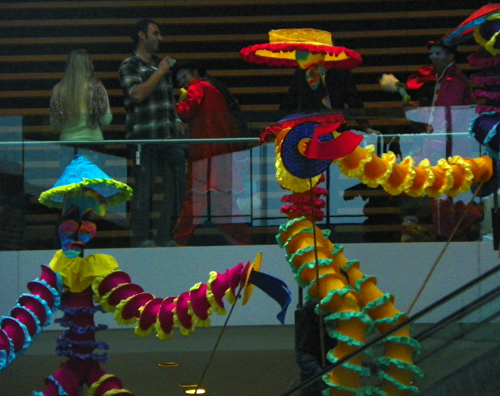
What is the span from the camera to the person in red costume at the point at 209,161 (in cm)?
661

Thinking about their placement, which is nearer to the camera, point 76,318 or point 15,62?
point 76,318

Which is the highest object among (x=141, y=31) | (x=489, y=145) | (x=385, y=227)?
(x=141, y=31)

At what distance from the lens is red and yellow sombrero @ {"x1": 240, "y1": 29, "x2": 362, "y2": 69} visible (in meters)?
5.44

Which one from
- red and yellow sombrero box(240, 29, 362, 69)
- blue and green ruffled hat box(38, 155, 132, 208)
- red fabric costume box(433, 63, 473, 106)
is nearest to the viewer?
blue and green ruffled hat box(38, 155, 132, 208)

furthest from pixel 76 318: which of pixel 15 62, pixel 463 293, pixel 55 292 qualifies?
pixel 15 62

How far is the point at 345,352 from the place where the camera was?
197 inches

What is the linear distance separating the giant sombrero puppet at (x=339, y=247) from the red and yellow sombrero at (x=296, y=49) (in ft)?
0.05

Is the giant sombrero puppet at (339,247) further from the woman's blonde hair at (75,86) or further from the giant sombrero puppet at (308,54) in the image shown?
the woman's blonde hair at (75,86)

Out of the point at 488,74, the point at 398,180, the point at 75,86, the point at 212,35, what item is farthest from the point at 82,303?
the point at 212,35

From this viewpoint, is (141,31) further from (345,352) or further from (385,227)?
(345,352)

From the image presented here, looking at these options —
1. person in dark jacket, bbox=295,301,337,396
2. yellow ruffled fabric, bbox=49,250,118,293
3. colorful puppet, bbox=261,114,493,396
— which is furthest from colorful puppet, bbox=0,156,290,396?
person in dark jacket, bbox=295,301,337,396

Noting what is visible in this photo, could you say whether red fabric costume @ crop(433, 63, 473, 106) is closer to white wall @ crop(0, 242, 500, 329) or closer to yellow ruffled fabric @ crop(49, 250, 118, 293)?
white wall @ crop(0, 242, 500, 329)

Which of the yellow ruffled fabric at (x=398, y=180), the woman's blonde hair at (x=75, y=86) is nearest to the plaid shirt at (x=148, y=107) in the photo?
the woman's blonde hair at (x=75, y=86)

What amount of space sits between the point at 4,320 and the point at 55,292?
26cm
